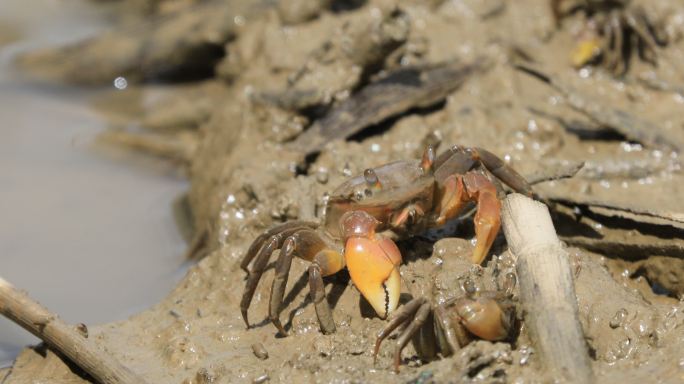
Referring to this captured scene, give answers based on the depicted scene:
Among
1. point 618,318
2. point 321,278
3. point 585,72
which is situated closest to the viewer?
point 618,318

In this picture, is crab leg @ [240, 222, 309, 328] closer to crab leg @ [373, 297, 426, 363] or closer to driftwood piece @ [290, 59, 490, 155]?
crab leg @ [373, 297, 426, 363]

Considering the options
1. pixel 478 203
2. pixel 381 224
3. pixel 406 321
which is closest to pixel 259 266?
pixel 381 224

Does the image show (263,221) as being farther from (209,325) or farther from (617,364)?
(617,364)

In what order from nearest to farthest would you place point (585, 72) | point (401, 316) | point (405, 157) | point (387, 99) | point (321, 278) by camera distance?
point (401, 316) < point (321, 278) < point (405, 157) < point (387, 99) < point (585, 72)

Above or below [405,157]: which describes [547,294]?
below

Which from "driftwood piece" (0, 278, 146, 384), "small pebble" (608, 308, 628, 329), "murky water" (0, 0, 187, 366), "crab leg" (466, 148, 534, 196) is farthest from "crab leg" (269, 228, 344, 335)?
"murky water" (0, 0, 187, 366)

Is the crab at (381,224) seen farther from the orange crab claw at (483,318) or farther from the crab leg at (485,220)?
the orange crab claw at (483,318)

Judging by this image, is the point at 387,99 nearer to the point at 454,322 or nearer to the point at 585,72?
the point at 585,72

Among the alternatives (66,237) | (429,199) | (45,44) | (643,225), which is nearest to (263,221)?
(429,199)
